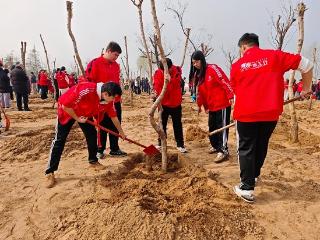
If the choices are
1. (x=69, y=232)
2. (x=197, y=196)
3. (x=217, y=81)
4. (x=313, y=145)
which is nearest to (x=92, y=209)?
(x=69, y=232)

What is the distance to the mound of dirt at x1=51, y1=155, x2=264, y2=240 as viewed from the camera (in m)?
3.09

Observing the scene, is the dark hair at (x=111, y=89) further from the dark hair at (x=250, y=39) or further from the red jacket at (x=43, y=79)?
the red jacket at (x=43, y=79)

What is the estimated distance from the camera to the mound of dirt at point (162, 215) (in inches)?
122

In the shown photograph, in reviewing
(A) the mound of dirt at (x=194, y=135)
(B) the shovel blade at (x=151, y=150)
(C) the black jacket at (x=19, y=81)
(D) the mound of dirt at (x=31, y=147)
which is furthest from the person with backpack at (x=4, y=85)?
(B) the shovel blade at (x=151, y=150)

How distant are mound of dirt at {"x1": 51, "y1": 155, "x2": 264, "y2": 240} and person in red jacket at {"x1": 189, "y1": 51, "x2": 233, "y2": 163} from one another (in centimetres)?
121

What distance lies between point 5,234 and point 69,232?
72 cm

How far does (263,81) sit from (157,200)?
5.20 ft

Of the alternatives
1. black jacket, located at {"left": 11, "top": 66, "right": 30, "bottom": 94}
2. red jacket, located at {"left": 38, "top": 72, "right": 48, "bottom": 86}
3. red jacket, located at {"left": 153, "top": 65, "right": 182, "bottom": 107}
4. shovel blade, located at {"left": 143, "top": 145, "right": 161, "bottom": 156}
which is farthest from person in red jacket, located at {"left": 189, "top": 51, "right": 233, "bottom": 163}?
red jacket, located at {"left": 38, "top": 72, "right": 48, "bottom": 86}

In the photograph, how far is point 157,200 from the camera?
366cm

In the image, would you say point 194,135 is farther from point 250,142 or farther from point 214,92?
point 250,142

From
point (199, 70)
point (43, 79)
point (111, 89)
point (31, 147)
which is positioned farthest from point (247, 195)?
point (43, 79)

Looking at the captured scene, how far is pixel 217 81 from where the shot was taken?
504 cm

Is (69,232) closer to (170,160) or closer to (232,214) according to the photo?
(232,214)

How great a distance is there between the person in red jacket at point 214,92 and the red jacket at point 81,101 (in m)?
1.41
